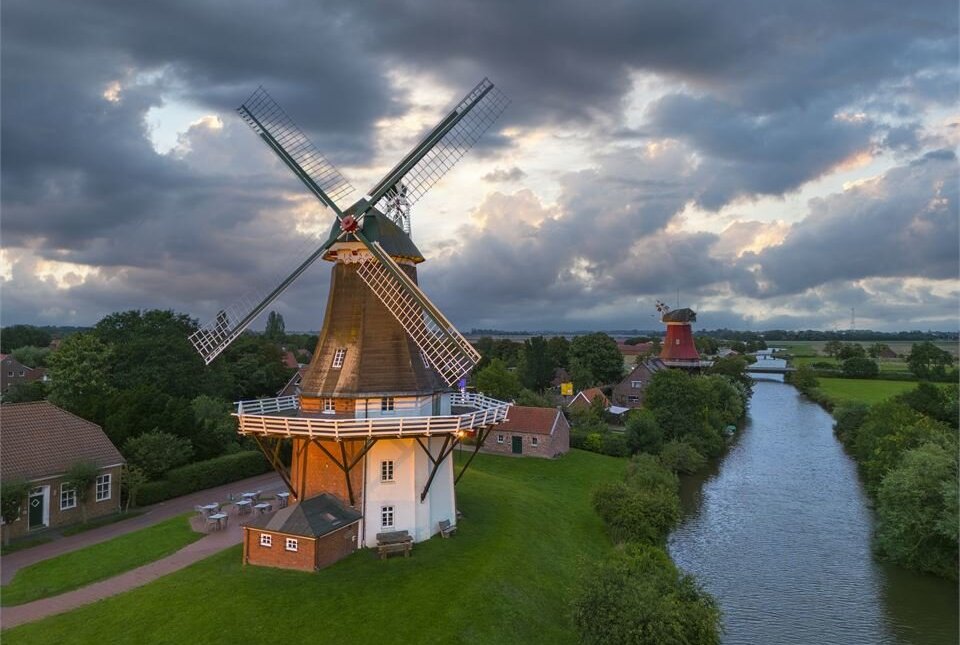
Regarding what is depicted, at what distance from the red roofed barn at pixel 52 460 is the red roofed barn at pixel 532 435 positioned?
20295mm

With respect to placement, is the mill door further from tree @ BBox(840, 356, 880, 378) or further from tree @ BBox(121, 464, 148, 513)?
tree @ BBox(840, 356, 880, 378)

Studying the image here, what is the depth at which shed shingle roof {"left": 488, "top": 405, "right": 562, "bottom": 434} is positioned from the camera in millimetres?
37062

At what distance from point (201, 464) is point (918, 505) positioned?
2888cm

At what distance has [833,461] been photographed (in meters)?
39.5

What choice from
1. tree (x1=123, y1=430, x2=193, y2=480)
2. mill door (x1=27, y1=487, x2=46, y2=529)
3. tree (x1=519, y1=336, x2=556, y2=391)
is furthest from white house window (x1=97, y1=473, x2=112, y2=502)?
tree (x1=519, y1=336, x2=556, y2=391)

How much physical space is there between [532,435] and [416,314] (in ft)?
65.0

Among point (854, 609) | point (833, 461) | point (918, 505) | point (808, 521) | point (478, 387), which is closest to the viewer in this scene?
point (854, 609)

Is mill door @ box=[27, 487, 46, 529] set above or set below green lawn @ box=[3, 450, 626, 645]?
above

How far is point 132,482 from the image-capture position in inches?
977

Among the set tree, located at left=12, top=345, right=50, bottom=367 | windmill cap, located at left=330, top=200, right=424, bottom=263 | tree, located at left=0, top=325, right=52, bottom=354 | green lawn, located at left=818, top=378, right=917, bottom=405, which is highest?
windmill cap, located at left=330, top=200, right=424, bottom=263

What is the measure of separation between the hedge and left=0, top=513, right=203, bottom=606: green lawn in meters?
3.97

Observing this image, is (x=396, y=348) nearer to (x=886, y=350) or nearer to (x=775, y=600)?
(x=775, y=600)

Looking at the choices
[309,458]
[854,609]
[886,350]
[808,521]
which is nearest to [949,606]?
[854,609]

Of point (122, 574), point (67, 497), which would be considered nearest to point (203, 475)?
point (67, 497)
